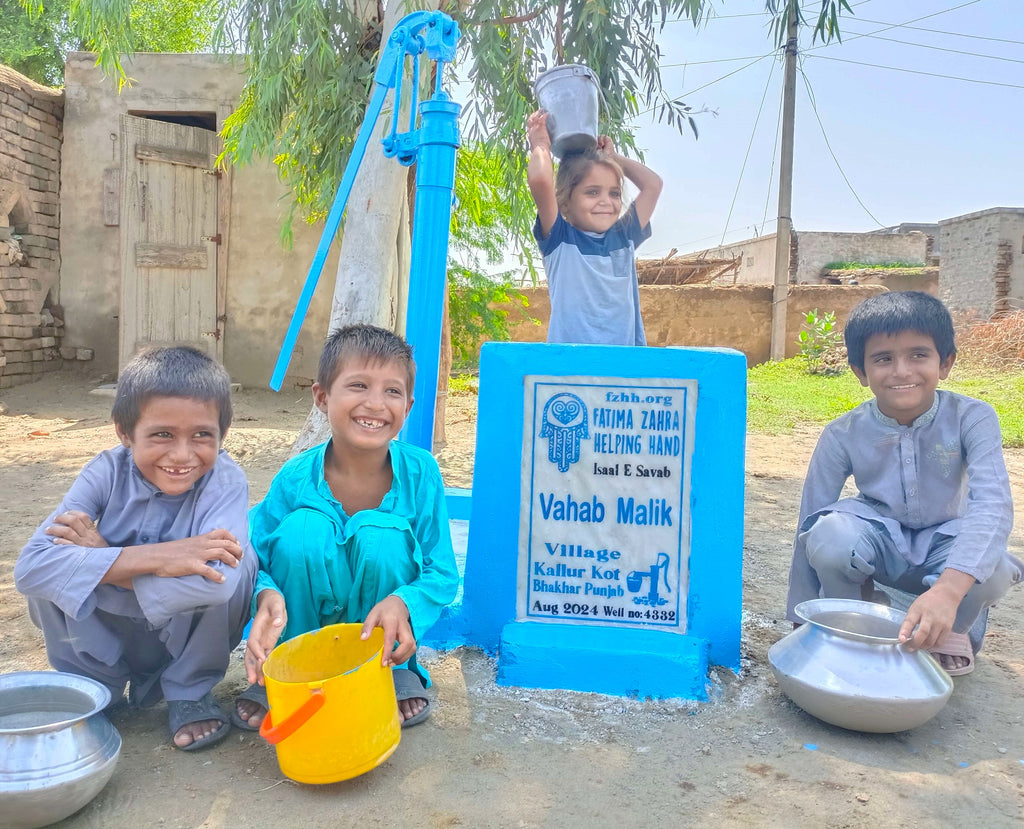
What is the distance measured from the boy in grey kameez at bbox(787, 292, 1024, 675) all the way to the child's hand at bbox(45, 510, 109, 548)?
1633mm

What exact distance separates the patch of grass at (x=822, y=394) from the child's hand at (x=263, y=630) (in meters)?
5.82

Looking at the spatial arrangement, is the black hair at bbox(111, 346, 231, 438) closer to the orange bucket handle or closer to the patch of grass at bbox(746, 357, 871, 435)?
the orange bucket handle

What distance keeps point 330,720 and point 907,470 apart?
1.61 metres

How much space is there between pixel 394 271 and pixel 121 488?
3.77 metres

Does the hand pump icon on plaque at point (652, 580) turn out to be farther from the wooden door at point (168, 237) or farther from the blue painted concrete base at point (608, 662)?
the wooden door at point (168, 237)

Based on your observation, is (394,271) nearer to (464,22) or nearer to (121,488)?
(464,22)

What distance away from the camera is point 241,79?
7.85 metres

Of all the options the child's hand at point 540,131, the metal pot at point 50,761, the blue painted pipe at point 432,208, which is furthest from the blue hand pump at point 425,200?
the metal pot at point 50,761

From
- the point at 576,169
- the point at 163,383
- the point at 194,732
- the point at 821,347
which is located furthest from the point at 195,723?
the point at 821,347

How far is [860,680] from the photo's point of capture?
1829mm

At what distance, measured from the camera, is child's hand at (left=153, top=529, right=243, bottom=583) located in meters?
Answer: 1.62

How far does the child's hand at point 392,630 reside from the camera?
166 centimetres

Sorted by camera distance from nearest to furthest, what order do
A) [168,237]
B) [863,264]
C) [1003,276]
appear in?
1. [168,237]
2. [1003,276]
3. [863,264]

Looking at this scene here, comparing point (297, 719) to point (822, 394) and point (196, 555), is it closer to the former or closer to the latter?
point (196, 555)
